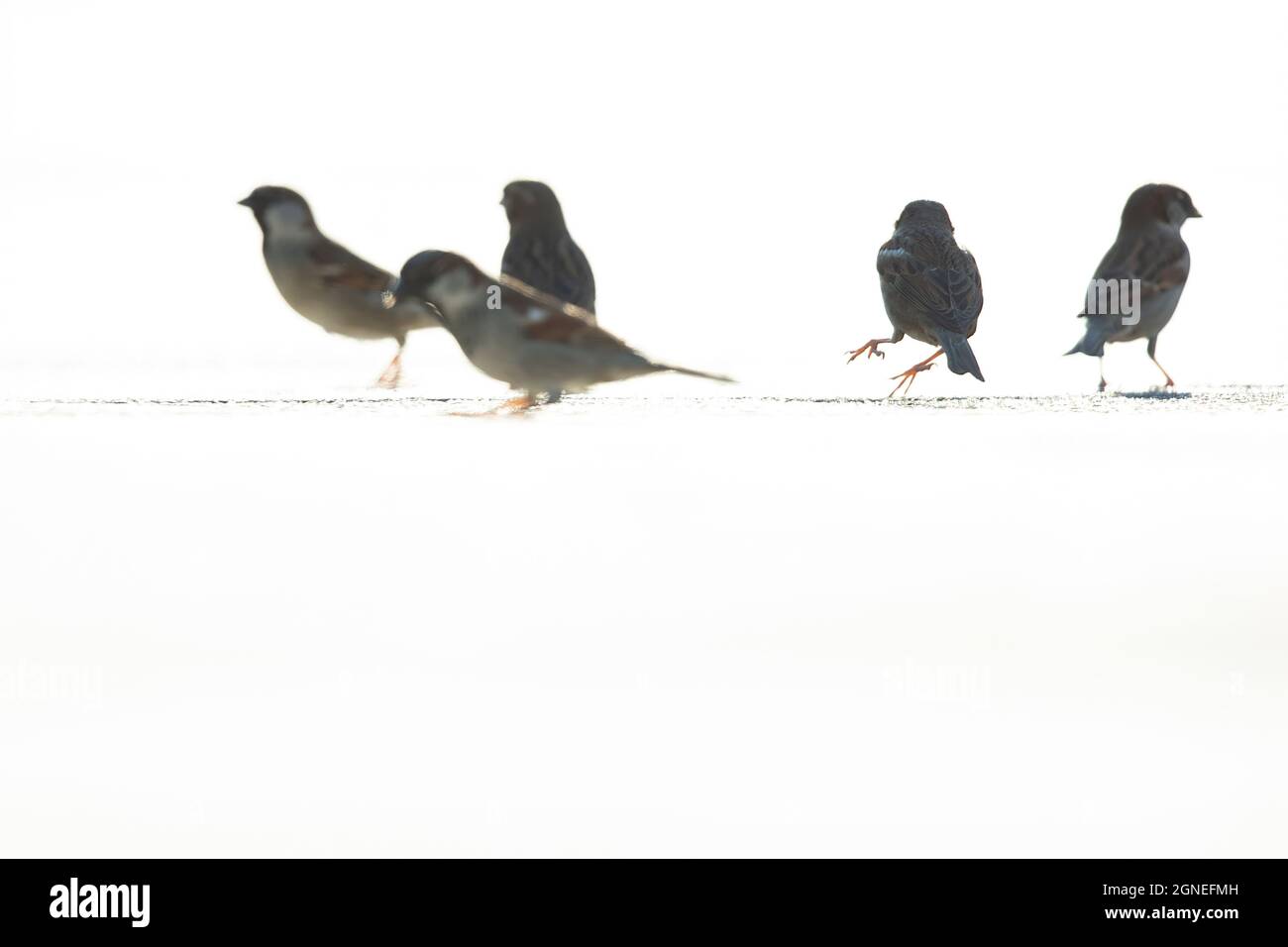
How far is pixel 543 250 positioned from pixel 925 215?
2212mm

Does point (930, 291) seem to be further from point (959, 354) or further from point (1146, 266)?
point (1146, 266)

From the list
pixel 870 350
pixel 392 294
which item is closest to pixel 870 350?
pixel 870 350

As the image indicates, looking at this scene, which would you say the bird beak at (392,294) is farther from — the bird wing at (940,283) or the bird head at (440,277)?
the bird wing at (940,283)

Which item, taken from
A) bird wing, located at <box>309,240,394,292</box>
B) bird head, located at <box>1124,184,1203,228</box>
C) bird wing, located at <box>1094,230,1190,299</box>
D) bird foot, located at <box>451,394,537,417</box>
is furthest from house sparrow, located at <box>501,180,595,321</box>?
bird head, located at <box>1124,184,1203,228</box>

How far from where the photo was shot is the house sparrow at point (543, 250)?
27.3 feet

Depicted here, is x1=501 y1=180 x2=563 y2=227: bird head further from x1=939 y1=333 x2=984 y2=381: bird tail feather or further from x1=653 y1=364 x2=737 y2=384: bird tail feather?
x1=653 y1=364 x2=737 y2=384: bird tail feather

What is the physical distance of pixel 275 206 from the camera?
8.96 meters

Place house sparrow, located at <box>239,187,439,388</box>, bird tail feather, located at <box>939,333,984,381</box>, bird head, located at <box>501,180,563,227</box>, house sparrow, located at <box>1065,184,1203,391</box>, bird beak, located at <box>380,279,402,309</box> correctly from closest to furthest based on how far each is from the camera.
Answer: bird beak, located at <box>380,279,402,309</box> < house sparrow, located at <box>239,187,439,388</box> < bird tail feather, located at <box>939,333,984,381</box> < house sparrow, located at <box>1065,184,1203,391</box> < bird head, located at <box>501,180,563,227</box>

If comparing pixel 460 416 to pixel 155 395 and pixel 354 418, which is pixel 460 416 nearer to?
pixel 354 418

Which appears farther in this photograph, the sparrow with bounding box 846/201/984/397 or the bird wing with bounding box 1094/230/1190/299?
the bird wing with bounding box 1094/230/1190/299

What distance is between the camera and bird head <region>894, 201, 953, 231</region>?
8852 mm

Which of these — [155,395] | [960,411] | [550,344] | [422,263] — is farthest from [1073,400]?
[155,395]

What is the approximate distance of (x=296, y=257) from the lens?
Result: 8672 millimetres

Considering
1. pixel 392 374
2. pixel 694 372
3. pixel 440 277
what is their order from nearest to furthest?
pixel 694 372, pixel 440 277, pixel 392 374
